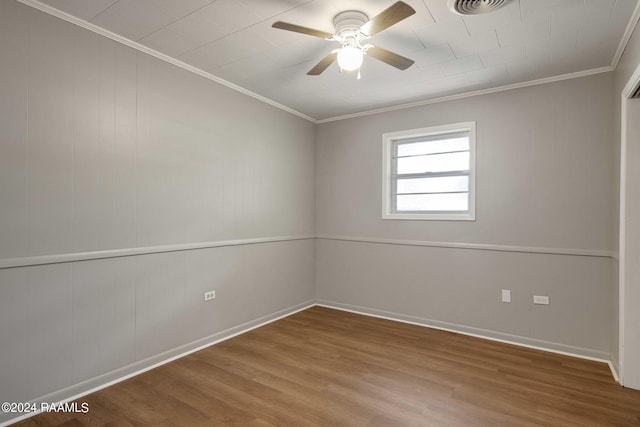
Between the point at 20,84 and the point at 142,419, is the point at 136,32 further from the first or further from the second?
the point at 142,419

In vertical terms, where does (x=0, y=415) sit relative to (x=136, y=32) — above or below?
below

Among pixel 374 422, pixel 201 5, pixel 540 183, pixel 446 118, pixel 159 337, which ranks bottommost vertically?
pixel 374 422

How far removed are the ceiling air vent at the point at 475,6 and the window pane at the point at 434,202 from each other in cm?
208

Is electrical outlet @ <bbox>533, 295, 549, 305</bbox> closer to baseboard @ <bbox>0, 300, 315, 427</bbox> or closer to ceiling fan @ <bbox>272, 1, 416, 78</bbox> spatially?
ceiling fan @ <bbox>272, 1, 416, 78</bbox>

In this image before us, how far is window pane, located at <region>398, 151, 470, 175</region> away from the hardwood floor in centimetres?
194

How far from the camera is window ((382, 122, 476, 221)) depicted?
12.2ft

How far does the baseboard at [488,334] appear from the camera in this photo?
9.91ft

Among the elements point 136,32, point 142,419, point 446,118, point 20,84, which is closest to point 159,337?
point 142,419

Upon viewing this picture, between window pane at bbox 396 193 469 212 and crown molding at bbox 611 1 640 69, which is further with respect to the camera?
window pane at bbox 396 193 469 212

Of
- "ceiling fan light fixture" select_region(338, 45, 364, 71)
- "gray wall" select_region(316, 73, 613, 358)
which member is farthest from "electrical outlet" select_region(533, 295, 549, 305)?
"ceiling fan light fixture" select_region(338, 45, 364, 71)

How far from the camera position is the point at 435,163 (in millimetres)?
3938

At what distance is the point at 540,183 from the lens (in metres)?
3.26

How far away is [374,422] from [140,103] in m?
2.96

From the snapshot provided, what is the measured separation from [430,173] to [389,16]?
2.43m
